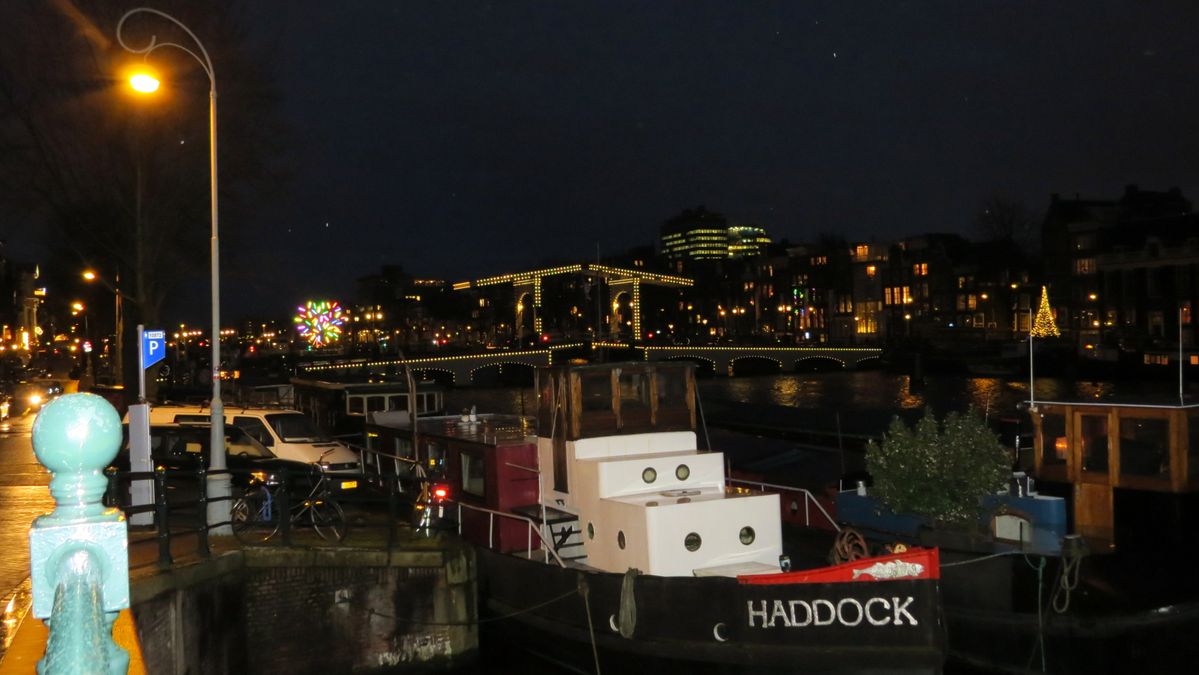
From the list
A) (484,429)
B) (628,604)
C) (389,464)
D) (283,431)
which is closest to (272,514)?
(484,429)

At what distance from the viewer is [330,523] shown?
600 inches

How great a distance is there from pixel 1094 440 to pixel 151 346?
1539 centimetres

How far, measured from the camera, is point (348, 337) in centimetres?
14350

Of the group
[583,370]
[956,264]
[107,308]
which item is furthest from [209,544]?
[956,264]

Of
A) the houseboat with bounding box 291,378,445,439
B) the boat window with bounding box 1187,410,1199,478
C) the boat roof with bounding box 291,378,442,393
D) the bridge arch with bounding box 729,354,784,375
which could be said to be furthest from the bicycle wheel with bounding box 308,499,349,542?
the bridge arch with bounding box 729,354,784,375

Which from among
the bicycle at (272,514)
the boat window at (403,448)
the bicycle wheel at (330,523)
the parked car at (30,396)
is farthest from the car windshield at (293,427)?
the parked car at (30,396)

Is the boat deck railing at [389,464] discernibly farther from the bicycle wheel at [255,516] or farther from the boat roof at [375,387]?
the boat roof at [375,387]

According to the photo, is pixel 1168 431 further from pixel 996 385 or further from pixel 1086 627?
pixel 996 385

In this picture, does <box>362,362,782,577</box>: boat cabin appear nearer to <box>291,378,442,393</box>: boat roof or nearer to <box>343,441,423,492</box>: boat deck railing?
<box>343,441,423,492</box>: boat deck railing

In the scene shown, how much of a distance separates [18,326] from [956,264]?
359 feet

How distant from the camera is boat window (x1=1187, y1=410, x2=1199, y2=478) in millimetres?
15084

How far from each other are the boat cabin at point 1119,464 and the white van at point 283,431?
1341 cm

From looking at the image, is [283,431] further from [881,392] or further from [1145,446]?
[881,392]

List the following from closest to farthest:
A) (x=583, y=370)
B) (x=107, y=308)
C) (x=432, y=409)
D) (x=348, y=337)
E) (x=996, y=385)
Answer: (x=583, y=370), (x=432, y=409), (x=107, y=308), (x=996, y=385), (x=348, y=337)
